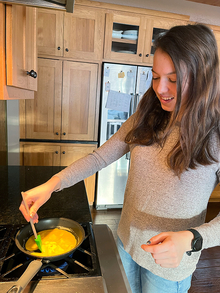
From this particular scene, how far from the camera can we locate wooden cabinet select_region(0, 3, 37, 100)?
0.85 metres

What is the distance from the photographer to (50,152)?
2.82 m

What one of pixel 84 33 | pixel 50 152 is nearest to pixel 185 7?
pixel 84 33

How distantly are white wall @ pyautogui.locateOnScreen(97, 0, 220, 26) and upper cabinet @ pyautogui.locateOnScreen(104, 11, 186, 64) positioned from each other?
337 mm

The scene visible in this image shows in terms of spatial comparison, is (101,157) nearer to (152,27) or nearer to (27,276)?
(27,276)

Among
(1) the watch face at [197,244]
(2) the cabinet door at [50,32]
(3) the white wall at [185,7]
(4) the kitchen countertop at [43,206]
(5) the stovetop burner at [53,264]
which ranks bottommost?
(4) the kitchen countertop at [43,206]

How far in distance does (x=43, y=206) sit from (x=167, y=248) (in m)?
0.66

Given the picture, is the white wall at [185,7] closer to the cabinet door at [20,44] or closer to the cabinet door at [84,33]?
the cabinet door at [84,33]

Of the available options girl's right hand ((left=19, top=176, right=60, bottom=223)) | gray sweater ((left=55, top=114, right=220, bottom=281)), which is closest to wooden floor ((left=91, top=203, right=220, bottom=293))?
gray sweater ((left=55, top=114, right=220, bottom=281))

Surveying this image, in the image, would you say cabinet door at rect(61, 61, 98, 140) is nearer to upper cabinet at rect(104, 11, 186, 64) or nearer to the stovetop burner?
upper cabinet at rect(104, 11, 186, 64)

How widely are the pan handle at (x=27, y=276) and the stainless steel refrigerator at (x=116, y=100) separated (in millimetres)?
2272

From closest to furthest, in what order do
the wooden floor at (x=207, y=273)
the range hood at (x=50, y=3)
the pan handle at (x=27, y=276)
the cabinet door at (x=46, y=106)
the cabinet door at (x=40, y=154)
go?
the pan handle at (x=27, y=276), the range hood at (x=50, y=3), the wooden floor at (x=207, y=273), the cabinet door at (x=46, y=106), the cabinet door at (x=40, y=154)

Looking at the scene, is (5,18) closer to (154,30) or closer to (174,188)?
(174,188)

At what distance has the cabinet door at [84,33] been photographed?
259 centimetres

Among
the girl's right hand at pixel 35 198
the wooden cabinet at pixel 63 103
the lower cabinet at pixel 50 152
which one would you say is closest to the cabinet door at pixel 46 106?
the wooden cabinet at pixel 63 103
